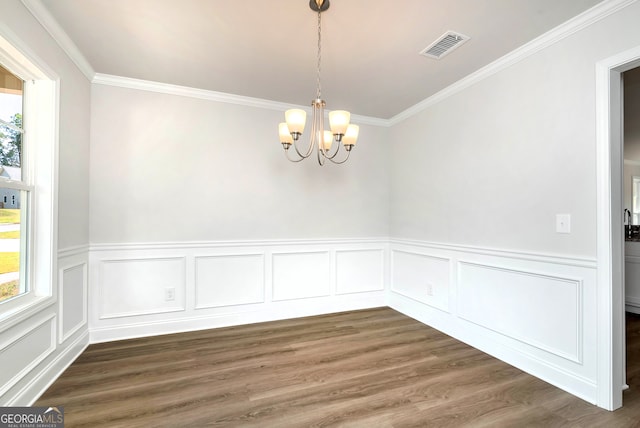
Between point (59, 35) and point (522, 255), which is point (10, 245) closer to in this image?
point (59, 35)

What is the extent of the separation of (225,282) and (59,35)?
98.2 inches

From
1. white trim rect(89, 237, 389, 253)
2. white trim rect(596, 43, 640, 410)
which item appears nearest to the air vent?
white trim rect(596, 43, 640, 410)

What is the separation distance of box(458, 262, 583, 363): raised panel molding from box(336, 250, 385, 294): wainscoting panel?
1.19m

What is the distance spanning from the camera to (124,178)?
292 cm

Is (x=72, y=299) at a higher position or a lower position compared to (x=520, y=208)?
lower

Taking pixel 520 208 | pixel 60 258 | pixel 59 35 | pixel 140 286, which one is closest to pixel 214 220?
pixel 140 286

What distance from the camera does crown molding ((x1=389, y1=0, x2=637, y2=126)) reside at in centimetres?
185

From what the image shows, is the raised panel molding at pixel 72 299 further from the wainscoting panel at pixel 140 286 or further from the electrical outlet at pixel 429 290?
the electrical outlet at pixel 429 290

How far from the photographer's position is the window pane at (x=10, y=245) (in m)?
1.82

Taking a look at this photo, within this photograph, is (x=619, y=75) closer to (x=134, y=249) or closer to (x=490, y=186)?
(x=490, y=186)

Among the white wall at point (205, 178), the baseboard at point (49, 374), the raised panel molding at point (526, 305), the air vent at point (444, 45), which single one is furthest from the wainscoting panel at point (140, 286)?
→ the air vent at point (444, 45)

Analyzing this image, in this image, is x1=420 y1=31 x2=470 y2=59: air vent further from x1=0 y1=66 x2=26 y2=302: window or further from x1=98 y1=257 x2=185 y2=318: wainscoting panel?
x1=98 y1=257 x2=185 y2=318: wainscoting panel

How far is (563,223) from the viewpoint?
6.95ft

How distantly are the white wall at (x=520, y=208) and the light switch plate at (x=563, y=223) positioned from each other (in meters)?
0.03
